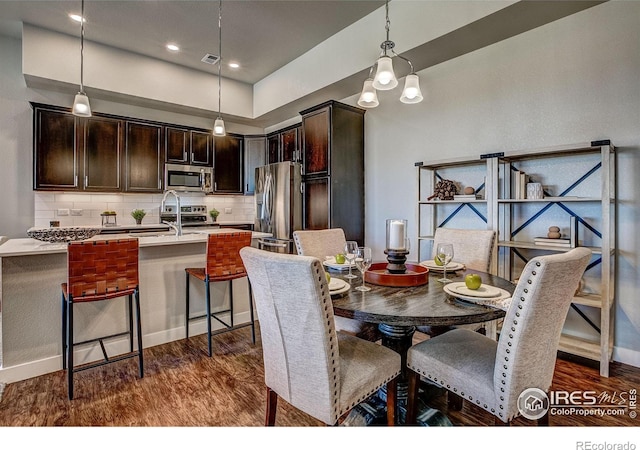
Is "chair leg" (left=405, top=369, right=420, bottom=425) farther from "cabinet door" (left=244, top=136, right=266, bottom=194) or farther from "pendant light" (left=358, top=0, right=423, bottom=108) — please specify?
"cabinet door" (left=244, top=136, right=266, bottom=194)

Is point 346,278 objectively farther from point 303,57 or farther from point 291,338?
point 303,57

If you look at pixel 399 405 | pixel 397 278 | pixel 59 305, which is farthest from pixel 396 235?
pixel 59 305

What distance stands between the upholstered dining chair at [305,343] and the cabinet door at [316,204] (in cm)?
255

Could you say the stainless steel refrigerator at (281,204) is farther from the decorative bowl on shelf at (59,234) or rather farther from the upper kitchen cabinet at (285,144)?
the decorative bowl on shelf at (59,234)

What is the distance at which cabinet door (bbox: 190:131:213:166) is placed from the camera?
501 centimetres

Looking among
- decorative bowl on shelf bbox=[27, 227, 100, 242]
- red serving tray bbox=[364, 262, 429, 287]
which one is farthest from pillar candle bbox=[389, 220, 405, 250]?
decorative bowl on shelf bbox=[27, 227, 100, 242]

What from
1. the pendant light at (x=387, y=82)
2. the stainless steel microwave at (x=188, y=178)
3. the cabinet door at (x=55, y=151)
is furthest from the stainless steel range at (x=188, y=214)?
the pendant light at (x=387, y=82)

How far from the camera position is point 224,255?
2656mm

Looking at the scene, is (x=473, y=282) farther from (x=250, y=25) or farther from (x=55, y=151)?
(x=55, y=151)

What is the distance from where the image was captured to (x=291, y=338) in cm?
128

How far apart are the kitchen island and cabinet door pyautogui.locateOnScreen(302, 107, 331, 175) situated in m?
1.71

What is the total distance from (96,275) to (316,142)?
2.76 metres

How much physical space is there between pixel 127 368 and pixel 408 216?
2.96 metres
